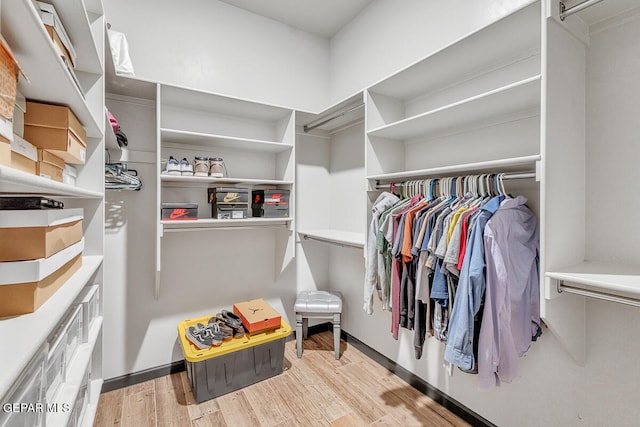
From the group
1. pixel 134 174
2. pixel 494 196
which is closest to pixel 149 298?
pixel 134 174

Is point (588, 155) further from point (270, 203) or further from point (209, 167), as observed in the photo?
point (209, 167)

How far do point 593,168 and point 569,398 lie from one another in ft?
3.41

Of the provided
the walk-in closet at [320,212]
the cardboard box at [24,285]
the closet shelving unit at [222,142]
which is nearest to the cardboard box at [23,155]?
the walk-in closet at [320,212]

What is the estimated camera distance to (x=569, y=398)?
140 centimetres

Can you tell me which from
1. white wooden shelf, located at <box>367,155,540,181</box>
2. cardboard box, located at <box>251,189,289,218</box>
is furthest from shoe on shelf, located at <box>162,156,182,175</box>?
white wooden shelf, located at <box>367,155,540,181</box>

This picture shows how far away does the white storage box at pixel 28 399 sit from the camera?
0.70 meters

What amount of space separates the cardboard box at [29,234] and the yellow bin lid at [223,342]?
1.30 meters

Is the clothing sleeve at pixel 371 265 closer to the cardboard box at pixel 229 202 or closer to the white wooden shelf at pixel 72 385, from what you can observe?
the cardboard box at pixel 229 202

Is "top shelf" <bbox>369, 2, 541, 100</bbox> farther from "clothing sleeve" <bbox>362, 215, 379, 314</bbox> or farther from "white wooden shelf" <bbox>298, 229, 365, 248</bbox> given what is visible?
"white wooden shelf" <bbox>298, 229, 365, 248</bbox>

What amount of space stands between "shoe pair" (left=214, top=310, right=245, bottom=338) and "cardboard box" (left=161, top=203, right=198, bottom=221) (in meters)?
0.79

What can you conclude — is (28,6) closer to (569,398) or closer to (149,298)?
(149,298)

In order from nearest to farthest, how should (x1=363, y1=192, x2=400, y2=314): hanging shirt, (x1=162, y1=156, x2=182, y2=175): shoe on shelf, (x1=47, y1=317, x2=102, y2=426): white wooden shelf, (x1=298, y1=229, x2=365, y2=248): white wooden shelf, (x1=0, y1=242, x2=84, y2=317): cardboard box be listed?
(x1=0, y1=242, x2=84, y2=317): cardboard box
(x1=47, y1=317, x2=102, y2=426): white wooden shelf
(x1=363, y1=192, x2=400, y2=314): hanging shirt
(x1=162, y1=156, x2=182, y2=175): shoe on shelf
(x1=298, y1=229, x2=365, y2=248): white wooden shelf

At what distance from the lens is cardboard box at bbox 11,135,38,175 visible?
0.84m

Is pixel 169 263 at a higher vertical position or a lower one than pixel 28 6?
lower
